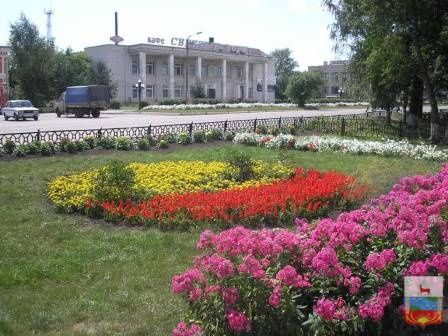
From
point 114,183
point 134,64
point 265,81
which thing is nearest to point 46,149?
point 114,183

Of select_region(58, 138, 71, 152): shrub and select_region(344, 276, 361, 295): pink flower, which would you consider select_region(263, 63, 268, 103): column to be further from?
select_region(344, 276, 361, 295): pink flower

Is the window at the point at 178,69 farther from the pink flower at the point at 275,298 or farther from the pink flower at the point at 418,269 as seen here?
the pink flower at the point at 275,298

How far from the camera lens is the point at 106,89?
43938mm

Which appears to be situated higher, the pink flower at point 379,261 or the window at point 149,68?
the window at point 149,68

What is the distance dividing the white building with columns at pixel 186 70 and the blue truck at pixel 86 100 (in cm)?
2549

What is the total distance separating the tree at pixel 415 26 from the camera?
66.8 ft

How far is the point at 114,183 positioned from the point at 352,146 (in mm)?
9989

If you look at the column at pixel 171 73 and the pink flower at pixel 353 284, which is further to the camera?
the column at pixel 171 73

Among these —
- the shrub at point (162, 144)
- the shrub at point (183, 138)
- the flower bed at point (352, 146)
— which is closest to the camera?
the flower bed at point (352, 146)

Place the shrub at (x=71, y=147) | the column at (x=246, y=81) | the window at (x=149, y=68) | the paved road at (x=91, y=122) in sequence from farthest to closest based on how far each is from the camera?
the column at (x=246, y=81) < the window at (x=149, y=68) < the paved road at (x=91, y=122) < the shrub at (x=71, y=147)

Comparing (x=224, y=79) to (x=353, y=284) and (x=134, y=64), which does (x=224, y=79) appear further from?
(x=353, y=284)

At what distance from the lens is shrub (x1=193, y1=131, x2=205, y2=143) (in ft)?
62.6

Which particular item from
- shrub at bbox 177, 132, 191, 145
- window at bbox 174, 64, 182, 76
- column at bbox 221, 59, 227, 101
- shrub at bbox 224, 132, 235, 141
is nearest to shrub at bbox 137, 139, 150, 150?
shrub at bbox 177, 132, 191, 145

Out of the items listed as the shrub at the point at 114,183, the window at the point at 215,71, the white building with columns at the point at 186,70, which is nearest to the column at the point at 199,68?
the white building with columns at the point at 186,70
